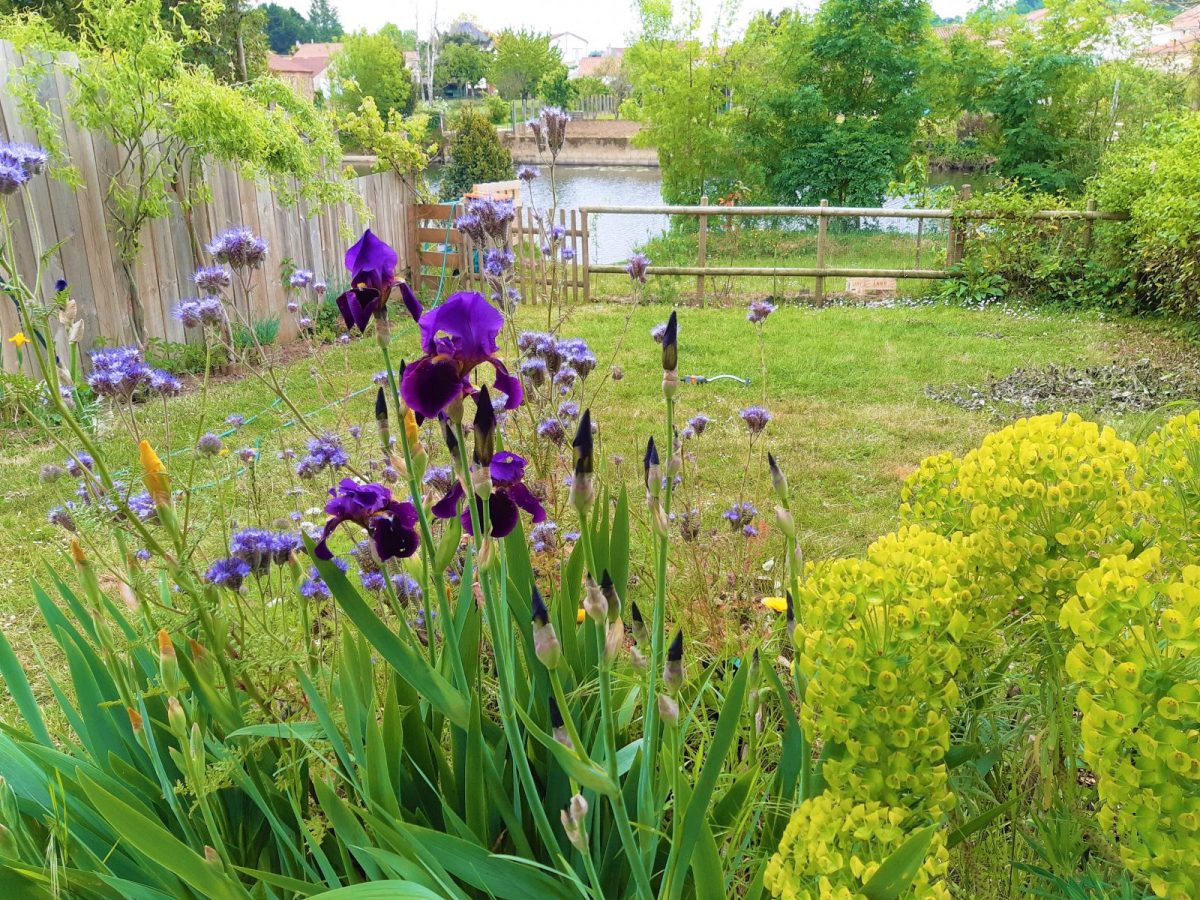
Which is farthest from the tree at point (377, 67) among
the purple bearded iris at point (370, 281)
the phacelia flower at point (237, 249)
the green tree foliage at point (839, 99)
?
the purple bearded iris at point (370, 281)

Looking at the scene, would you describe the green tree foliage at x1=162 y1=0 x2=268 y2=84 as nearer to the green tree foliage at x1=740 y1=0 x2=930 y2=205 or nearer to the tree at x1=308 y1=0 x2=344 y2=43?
the green tree foliage at x1=740 y1=0 x2=930 y2=205

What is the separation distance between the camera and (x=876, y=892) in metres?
0.76

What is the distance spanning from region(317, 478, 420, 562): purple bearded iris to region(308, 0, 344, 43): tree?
83884mm

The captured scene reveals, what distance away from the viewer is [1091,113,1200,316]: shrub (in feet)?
22.5

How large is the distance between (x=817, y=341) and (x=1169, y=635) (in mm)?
6648

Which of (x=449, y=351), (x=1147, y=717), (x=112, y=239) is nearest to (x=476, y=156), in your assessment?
(x=112, y=239)

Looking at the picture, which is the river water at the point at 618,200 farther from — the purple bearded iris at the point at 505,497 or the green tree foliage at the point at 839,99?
the purple bearded iris at the point at 505,497

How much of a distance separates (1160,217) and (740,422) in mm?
5022

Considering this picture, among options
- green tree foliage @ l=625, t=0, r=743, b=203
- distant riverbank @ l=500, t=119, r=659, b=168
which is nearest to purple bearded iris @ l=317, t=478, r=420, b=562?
green tree foliage @ l=625, t=0, r=743, b=203

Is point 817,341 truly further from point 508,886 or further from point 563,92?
point 563,92

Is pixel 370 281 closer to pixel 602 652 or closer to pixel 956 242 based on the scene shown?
pixel 602 652

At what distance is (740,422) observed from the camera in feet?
15.7

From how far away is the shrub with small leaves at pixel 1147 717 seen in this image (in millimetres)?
676

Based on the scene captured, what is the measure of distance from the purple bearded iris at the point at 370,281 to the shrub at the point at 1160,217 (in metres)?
7.69
